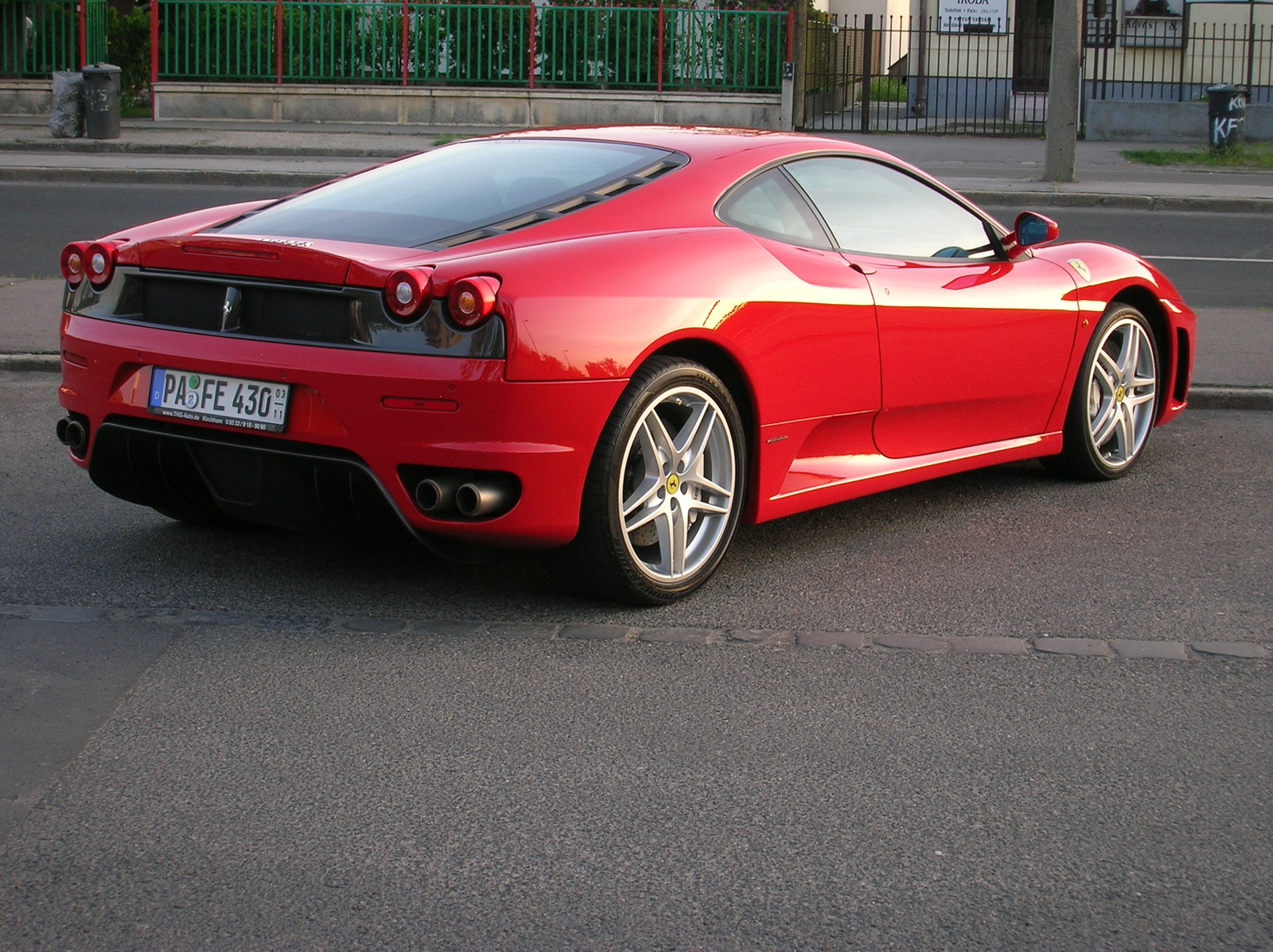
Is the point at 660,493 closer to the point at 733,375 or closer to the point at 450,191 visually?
the point at 733,375

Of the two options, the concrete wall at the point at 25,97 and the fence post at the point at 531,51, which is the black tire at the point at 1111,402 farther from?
the concrete wall at the point at 25,97

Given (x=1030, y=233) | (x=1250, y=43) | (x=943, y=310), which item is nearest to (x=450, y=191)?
(x=943, y=310)

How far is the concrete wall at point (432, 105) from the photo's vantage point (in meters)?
24.9

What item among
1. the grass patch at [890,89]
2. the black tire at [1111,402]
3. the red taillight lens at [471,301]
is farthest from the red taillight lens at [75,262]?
the grass patch at [890,89]

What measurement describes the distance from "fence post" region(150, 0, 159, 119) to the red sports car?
825 inches

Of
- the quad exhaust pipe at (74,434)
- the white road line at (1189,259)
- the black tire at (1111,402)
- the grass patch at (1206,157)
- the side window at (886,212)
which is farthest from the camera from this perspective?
the grass patch at (1206,157)

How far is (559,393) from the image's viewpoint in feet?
13.2

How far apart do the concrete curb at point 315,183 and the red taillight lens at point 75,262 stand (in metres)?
13.1

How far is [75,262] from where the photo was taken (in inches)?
179

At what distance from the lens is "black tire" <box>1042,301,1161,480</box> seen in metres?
5.97

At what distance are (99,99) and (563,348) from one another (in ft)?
63.1

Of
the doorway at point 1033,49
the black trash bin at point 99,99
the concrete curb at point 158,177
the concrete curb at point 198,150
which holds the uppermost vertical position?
the doorway at point 1033,49

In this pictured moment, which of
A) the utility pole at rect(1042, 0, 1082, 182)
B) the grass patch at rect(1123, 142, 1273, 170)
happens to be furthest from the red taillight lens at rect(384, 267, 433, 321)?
the grass patch at rect(1123, 142, 1273, 170)

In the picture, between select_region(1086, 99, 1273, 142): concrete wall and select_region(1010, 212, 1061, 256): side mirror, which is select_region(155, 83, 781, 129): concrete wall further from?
select_region(1010, 212, 1061, 256): side mirror
